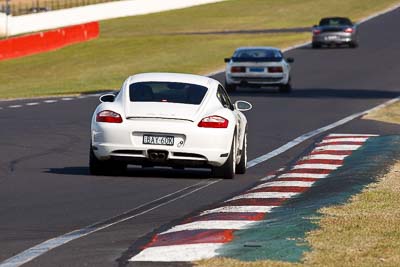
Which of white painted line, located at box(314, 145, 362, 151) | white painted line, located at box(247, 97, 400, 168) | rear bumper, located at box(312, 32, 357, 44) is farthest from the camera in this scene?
rear bumper, located at box(312, 32, 357, 44)

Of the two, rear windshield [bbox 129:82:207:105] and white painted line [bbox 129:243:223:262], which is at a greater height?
white painted line [bbox 129:243:223:262]

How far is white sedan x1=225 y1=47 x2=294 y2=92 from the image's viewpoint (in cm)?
3969

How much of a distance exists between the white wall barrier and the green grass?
39.7 inches

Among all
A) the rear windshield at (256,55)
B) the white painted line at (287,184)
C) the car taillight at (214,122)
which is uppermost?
the car taillight at (214,122)

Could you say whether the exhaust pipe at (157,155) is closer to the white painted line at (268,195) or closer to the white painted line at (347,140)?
the white painted line at (268,195)

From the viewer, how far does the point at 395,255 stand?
29.2 feet

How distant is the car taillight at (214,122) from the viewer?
52.5ft

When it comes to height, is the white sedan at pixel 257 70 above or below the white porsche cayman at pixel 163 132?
below

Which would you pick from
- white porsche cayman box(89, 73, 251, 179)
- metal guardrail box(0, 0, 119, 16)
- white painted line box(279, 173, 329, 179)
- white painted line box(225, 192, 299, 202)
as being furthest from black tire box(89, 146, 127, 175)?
metal guardrail box(0, 0, 119, 16)

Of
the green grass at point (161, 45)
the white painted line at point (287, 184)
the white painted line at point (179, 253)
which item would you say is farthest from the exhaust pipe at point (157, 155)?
the green grass at point (161, 45)

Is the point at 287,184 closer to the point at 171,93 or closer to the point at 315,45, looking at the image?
the point at 171,93

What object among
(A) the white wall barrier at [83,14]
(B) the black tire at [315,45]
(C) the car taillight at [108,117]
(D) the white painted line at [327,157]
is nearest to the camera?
(C) the car taillight at [108,117]

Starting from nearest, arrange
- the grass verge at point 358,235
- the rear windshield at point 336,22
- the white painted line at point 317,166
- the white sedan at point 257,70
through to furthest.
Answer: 1. the grass verge at point 358,235
2. the white painted line at point 317,166
3. the white sedan at point 257,70
4. the rear windshield at point 336,22

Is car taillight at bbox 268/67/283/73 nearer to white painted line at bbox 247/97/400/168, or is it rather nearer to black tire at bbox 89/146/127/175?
white painted line at bbox 247/97/400/168
